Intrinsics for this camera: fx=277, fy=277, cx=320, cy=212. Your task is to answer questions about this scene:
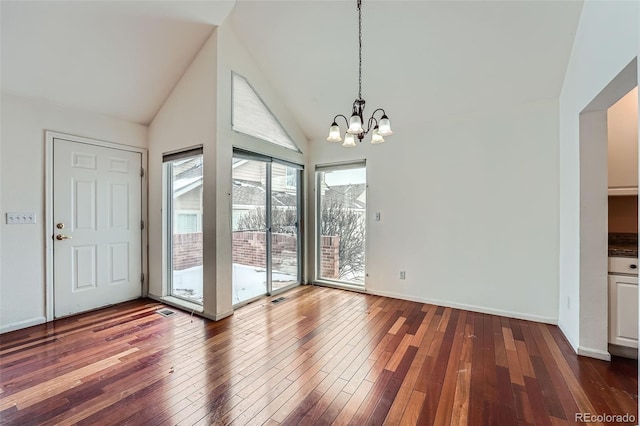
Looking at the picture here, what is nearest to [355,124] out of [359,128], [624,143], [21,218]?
[359,128]

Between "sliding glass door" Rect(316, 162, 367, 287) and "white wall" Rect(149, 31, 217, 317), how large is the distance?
1.97m

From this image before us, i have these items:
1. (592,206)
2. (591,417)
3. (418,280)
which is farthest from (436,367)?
(592,206)

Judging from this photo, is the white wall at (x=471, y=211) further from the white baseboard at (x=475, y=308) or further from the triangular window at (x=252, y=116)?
the triangular window at (x=252, y=116)

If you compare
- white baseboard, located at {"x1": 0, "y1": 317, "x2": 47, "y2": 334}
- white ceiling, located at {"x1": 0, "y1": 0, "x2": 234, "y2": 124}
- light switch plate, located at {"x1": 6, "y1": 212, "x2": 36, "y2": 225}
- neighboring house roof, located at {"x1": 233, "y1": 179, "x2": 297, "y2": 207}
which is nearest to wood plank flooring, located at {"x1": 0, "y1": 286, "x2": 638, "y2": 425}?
white baseboard, located at {"x1": 0, "y1": 317, "x2": 47, "y2": 334}

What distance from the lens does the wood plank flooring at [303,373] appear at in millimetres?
1725

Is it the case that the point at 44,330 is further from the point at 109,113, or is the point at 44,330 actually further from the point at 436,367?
the point at 436,367

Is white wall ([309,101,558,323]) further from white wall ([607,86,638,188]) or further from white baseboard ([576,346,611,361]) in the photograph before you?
white baseboard ([576,346,611,361])

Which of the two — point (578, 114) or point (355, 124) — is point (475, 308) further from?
point (355, 124)

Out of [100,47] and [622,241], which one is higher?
[100,47]

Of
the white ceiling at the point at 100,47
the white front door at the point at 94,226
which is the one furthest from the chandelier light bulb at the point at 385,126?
the white front door at the point at 94,226

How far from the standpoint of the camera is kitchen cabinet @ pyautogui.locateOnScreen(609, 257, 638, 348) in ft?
7.46

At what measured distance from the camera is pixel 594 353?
2363 mm

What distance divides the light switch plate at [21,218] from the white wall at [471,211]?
3990mm

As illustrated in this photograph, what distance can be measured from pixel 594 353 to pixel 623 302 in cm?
49
